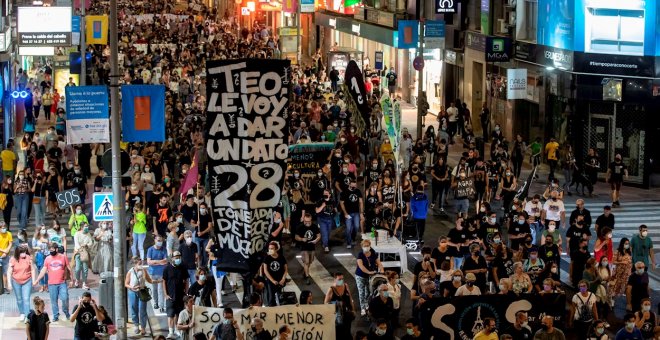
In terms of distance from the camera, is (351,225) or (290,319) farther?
(351,225)

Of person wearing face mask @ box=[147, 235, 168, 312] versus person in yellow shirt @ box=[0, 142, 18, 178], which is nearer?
person wearing face mask @ box=[147, 235, 168, 312]

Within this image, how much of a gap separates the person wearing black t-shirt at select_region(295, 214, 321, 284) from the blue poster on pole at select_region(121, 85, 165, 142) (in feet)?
11.9

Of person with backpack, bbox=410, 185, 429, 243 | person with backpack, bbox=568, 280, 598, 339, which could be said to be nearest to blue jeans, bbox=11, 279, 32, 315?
person with backpack, bbox=410, 185, 429, 243

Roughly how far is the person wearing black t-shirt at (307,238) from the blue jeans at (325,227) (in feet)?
6.31

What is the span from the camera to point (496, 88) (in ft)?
156

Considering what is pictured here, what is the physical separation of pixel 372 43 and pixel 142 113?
145ft

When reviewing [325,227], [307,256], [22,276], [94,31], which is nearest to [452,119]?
[94,31]

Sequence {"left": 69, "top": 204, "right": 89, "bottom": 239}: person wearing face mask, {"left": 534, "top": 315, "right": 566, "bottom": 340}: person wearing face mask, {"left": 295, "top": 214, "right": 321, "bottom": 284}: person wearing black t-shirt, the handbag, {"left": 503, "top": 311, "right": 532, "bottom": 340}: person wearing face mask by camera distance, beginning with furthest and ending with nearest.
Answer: {"left": 69, "top": 204, "right": 89, "bottom": 239}: person wearing face mask
{"left": 295, "top": 214, "right": 321, "bottom": 284}: person wearing black t-shirt
the handbag
{"left": 503, "top": 311, "right": 532, "bottom": 340}: person wearing face mask
{"left": 534, "top": 315, "right": 566, "bottom": 340}: person wearing face mask

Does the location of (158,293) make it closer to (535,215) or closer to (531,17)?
(535,215)

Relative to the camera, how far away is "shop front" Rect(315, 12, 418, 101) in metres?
59.2

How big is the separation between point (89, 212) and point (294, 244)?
19.2 ft

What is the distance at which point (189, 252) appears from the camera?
78.0 ft

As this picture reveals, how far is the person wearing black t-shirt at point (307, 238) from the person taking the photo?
25938 mm

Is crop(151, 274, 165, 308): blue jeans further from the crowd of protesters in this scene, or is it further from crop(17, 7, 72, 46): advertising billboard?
crop(17, 7, 72, 46): advertising billboard
